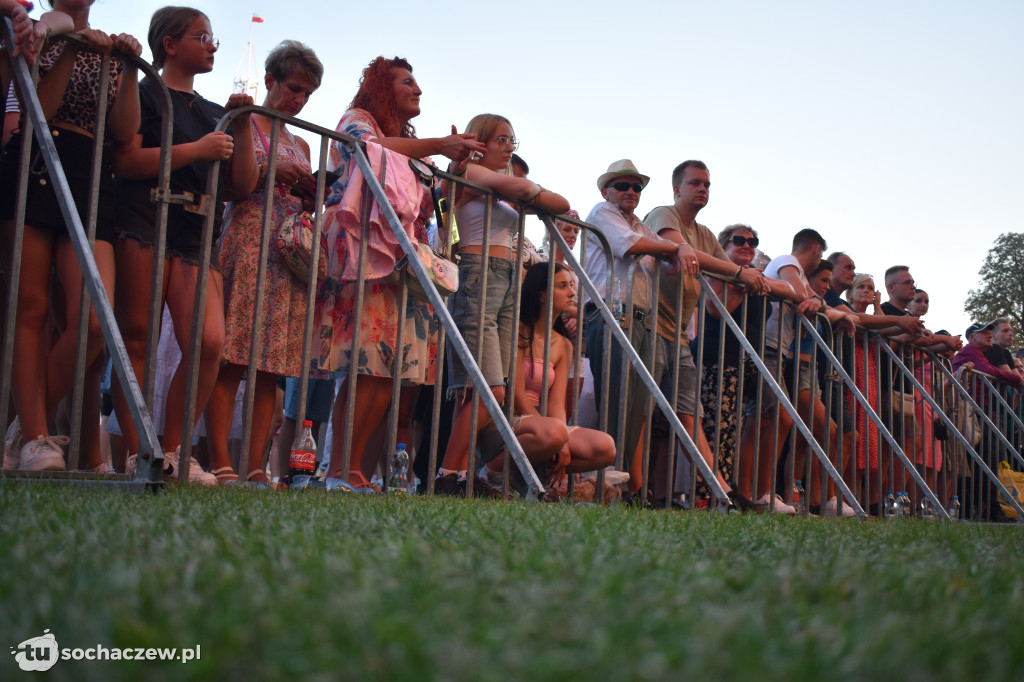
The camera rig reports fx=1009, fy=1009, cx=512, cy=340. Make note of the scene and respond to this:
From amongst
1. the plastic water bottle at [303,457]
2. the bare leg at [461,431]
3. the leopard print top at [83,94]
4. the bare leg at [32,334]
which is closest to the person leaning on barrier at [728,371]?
the bare leg at [461,431]

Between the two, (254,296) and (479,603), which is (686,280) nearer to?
(254,296)

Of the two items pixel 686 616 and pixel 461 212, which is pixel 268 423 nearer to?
pixel 461 212

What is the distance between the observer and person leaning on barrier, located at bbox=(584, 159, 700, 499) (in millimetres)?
6430

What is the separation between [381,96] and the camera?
19.3 ft

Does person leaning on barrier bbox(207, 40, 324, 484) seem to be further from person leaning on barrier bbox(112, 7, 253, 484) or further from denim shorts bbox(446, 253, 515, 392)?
denim shorts bbox(446, 253, 515, 392)

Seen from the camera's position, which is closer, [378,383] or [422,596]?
[422,596]

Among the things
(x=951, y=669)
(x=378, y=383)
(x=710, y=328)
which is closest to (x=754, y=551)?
(x=951, y=669)

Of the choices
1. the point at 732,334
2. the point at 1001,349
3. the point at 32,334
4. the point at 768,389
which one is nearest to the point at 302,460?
the point at 32,334

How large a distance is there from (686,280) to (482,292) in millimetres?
1943

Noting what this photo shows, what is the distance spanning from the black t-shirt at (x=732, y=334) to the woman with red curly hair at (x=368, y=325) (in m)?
2.53

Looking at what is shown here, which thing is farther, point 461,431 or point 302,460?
point 461,431

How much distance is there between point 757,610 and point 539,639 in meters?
0.38

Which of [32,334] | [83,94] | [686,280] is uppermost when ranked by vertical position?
[83,94]

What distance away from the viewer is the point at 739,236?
28.0 feet
